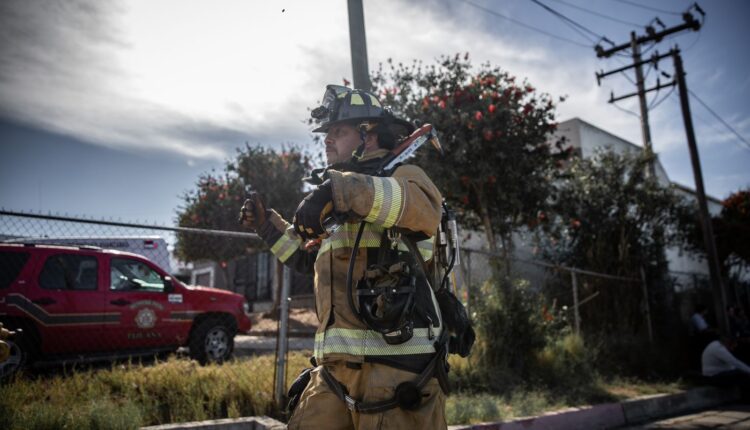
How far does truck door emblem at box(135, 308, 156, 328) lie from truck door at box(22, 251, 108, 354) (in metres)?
0.35

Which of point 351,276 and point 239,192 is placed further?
point 239,192

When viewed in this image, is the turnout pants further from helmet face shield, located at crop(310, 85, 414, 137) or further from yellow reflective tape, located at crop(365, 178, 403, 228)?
helmet face shield, located at crop(310, 85, 414, 137)

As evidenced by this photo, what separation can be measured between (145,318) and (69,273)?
47.2 inches

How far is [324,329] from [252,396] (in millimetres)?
2804

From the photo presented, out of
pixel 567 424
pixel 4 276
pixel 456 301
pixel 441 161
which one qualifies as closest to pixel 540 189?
pixel 441 161

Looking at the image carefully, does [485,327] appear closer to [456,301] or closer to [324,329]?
[456,301]

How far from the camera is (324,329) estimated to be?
2125 millimetres

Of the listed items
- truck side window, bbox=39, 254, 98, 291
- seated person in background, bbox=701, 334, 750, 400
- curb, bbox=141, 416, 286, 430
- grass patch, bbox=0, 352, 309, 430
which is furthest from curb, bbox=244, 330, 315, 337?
seated person in background, bbox=701, 334, 750, 400

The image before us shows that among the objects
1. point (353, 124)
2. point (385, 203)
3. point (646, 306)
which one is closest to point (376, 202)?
point (385, 203)

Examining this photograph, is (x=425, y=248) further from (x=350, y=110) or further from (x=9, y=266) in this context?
(x=9, y=266)

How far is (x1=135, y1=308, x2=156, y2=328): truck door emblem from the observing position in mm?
6923

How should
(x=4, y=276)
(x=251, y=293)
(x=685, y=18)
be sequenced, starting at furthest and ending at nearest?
(x=251, y=293) → (x=685, y=18) → (x=4, y=276)

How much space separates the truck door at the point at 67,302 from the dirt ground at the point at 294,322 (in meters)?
5.07

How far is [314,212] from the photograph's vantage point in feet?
6.01
